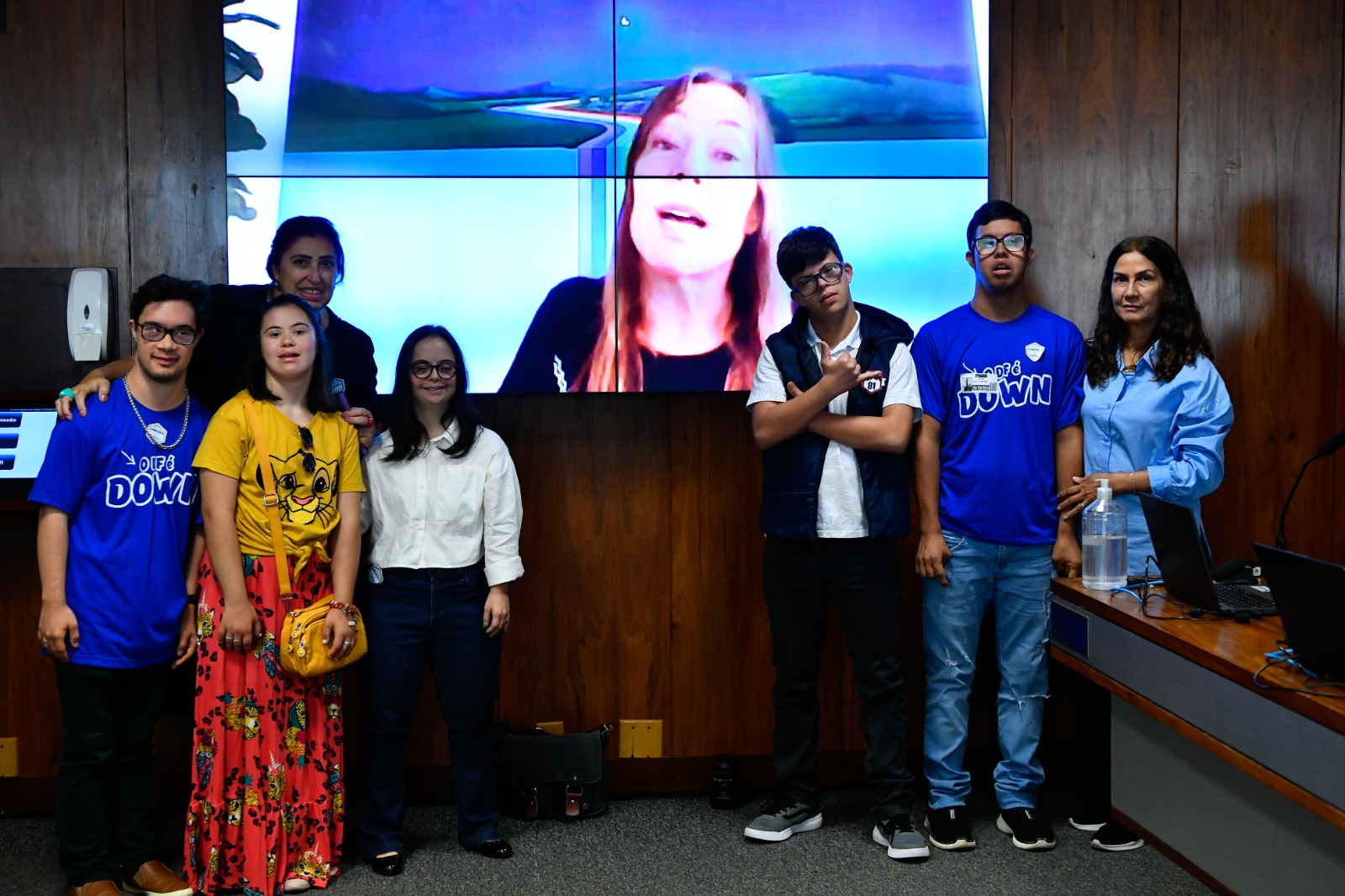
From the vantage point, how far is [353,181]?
3105 millimetres

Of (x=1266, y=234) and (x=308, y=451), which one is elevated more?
(x=1266, y=234)

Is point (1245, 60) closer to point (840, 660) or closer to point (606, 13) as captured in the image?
point (606, 13)

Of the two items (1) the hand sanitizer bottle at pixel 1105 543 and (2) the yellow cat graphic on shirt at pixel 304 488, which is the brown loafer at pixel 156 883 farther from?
(1) the hand sanitizer bottle at pixel 1105 543

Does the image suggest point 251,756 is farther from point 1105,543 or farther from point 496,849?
point 1105,543

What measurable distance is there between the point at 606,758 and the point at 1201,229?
2565 mm

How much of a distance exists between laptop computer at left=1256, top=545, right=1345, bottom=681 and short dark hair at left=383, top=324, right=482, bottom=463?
6.14 feet

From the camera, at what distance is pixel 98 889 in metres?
2.54

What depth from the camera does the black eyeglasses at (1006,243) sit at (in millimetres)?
2842

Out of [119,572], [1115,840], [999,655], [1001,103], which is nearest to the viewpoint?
[119,572]

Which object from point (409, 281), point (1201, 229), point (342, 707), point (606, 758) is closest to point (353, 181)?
point (409, 281)

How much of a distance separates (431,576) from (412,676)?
271 millimetres

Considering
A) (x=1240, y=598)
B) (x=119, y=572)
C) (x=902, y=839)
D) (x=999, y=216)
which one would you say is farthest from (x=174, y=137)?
(x=1240, y=598)

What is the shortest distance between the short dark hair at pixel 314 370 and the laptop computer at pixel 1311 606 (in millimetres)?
2106

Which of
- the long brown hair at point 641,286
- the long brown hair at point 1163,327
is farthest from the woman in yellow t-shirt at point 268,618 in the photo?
the long brown hair at point 1163,327
